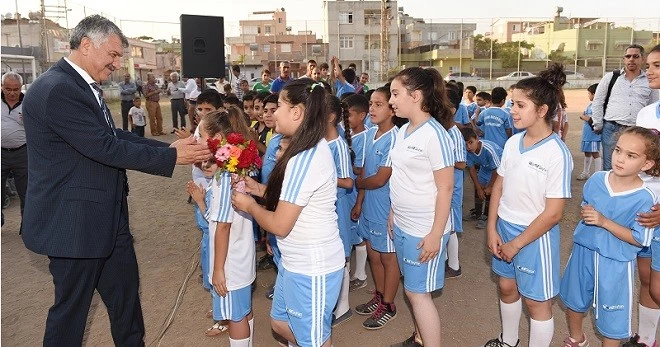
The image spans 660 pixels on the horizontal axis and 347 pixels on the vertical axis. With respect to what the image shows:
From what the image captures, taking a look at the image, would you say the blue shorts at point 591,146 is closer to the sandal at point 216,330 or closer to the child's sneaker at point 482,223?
the child's sneaker at point 482,223

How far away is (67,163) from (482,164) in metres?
4.84

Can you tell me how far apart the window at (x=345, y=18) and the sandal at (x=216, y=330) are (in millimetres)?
44927

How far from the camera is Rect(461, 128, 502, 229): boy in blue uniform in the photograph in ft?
18.0

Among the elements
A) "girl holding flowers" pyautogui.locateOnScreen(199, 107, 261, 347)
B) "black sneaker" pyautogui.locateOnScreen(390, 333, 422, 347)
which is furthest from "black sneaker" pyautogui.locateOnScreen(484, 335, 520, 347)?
"girl holding flowers" pyautogui.locateOnScreen(199, 107, 261, 347)

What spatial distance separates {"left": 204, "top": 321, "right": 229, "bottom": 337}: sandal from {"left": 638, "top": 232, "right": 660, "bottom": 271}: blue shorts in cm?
304

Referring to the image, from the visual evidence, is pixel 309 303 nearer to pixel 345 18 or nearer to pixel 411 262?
pixel 411 262

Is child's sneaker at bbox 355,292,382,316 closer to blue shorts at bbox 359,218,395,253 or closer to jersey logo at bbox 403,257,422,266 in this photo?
blue shorts at bbox 359,218,395,253

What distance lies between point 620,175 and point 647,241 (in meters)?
0.40

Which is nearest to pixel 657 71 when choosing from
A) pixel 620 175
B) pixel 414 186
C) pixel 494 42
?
pixel 620 175

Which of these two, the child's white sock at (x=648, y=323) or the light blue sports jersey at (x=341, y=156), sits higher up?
the light blue sports jersey at (x=341, y=156)

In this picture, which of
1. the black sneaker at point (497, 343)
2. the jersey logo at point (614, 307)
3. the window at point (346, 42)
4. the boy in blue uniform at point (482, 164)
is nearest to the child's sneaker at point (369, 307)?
the black sneaker at point (497, 343)

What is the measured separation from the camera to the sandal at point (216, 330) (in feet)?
12.6

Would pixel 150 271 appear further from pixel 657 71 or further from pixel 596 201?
pixel 657 71

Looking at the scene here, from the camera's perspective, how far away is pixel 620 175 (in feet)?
9.35
